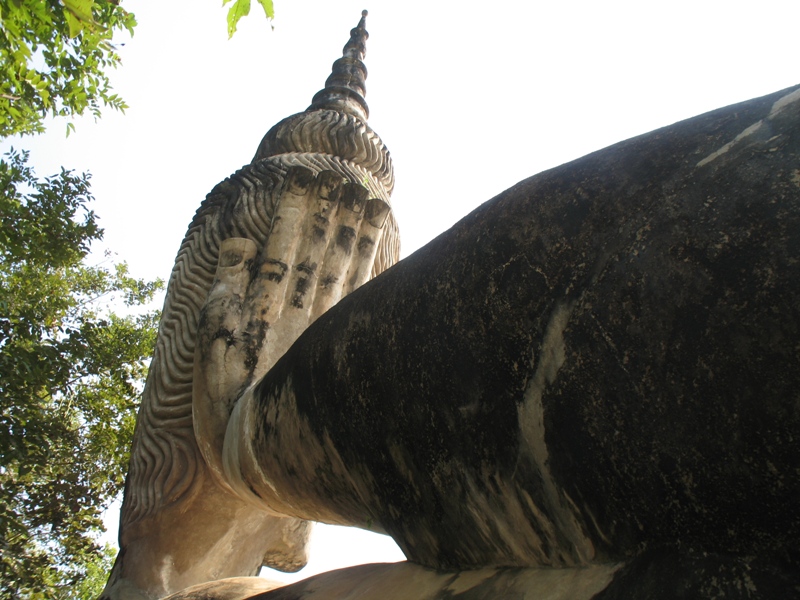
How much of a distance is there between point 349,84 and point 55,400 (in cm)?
551

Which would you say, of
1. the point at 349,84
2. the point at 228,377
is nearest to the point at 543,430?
the point at 228,377

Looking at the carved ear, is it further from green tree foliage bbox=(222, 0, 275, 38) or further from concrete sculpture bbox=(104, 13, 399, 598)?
green tree foliage bbox=(222, 0, 275, 38)

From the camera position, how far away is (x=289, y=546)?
2793 mm

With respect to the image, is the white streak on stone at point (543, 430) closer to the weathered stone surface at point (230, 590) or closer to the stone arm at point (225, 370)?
the weathered stone surface at point (230, 590)

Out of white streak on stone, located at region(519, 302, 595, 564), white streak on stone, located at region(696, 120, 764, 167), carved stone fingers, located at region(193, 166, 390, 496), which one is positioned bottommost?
white streak on stone, located at region(519, 302, 595, 564)

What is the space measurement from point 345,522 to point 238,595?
44cm

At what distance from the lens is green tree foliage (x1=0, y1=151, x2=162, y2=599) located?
15.2ft

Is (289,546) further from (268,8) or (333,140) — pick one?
(268,8)

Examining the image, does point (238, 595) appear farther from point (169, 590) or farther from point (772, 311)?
point (772, 311)

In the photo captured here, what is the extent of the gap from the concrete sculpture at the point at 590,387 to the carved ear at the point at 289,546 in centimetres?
134

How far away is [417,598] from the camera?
116cm

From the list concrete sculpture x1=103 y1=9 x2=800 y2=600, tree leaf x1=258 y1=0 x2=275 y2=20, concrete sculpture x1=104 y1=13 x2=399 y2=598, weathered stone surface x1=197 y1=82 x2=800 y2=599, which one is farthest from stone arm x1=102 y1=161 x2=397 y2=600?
weathered stone surface x1=197 y1=82 x2=800 y2=599

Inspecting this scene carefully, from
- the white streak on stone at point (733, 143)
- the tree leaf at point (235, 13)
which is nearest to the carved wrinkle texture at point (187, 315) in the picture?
the tree leaf at point (235, 13)

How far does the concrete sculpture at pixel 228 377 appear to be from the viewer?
2369 mm
